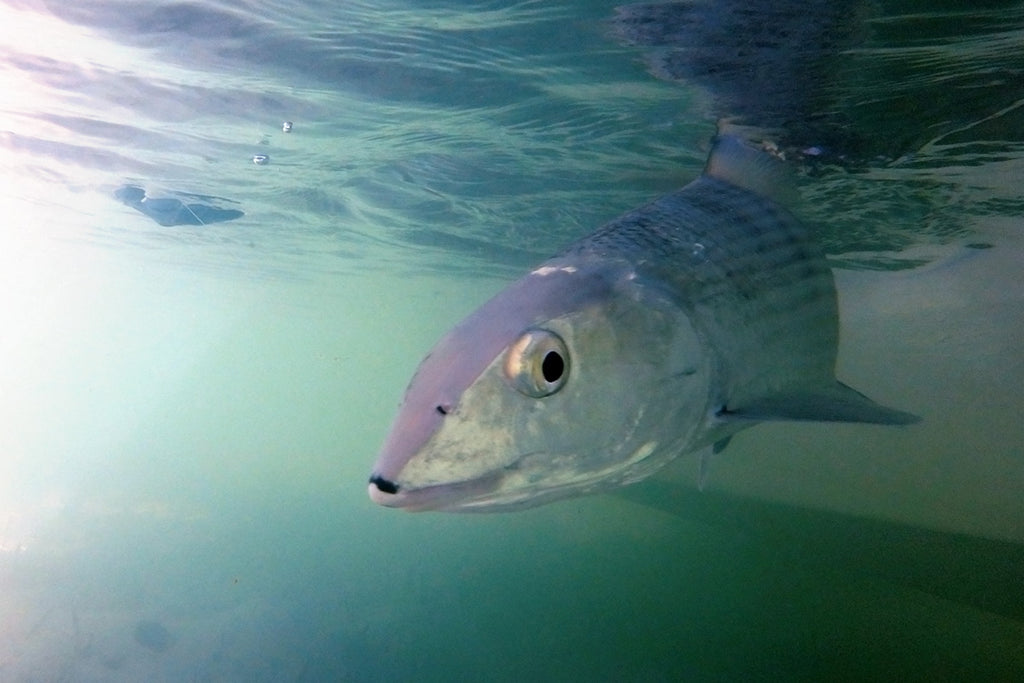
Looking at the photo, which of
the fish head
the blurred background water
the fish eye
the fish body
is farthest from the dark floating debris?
the fish eye

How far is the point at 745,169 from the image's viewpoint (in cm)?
415

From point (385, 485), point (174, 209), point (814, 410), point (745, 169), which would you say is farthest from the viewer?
point (174, 209)

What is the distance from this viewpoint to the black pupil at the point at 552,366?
2078mm

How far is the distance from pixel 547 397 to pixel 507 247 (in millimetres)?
18347

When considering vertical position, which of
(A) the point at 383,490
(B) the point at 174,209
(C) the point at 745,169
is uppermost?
(C) the point at 745,169

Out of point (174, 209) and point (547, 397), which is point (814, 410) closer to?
point (547, 397)

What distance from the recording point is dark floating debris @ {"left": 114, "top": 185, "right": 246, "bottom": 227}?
17.4 metres

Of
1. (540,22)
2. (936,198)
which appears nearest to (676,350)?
(540,22)

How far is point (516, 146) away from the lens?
11.4 metres

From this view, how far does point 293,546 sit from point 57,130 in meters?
14.0

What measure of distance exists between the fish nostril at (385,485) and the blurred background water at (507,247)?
6356 millimetres

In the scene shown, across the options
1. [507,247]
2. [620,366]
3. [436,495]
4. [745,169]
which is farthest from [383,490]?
[507,247]

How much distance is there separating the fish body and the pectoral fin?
0.04 ft

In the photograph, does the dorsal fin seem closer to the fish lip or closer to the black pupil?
the black pupil
